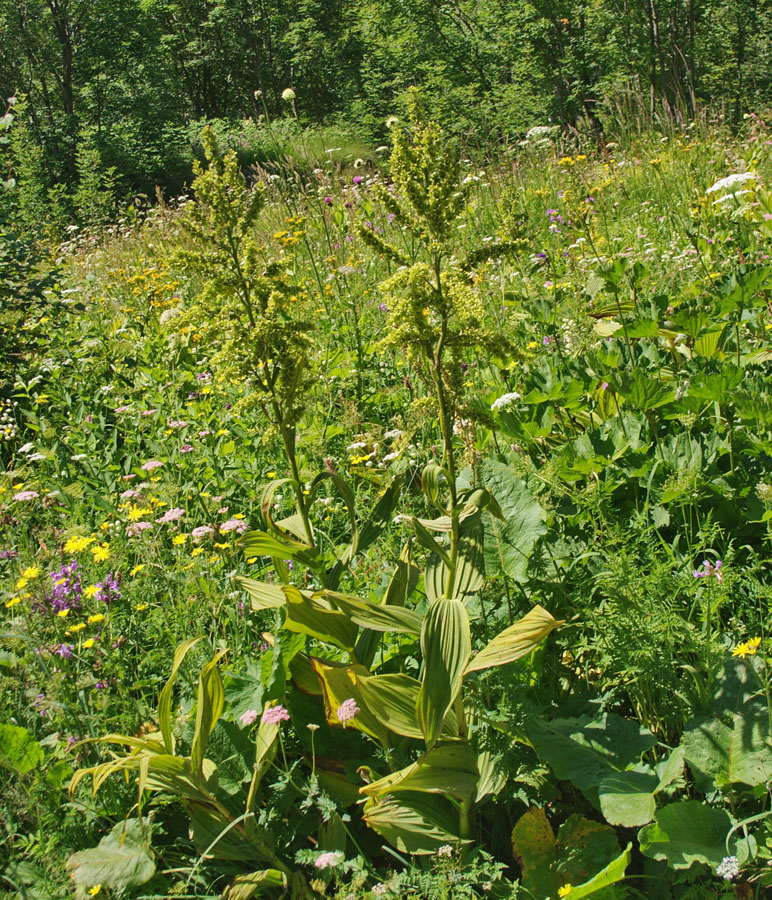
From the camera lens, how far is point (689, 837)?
1255mm

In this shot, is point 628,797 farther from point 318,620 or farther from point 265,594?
point 265,594

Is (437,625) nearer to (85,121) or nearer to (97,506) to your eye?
(97,506)

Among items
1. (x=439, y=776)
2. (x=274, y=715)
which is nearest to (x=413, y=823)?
(x=439, y=776)

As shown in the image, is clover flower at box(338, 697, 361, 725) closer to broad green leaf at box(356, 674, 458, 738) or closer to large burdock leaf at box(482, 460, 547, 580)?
broad green leaf at box(356, 674, 458, 738)

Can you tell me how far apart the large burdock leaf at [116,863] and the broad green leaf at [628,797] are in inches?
35.3

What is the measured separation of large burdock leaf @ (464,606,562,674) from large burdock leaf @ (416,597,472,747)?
0.04m

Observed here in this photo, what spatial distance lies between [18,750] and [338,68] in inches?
1403

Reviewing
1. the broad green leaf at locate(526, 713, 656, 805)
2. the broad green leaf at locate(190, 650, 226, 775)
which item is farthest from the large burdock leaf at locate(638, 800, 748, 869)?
the broad green leaf at locate(190, 650, 226, 775)

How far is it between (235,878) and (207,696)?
14.0 inches

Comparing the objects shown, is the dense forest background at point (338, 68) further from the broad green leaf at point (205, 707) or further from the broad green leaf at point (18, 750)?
the broad green leaf at point (18, 750)

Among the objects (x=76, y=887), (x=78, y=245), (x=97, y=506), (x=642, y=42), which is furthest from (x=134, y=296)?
(x=642, y=42)

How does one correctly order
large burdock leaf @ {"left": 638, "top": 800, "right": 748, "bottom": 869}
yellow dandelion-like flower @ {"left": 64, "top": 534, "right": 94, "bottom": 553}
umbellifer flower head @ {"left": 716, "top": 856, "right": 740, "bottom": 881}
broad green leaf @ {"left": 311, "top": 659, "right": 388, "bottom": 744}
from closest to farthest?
1. umbellifer flower head @ {"left": 716, "top": 856, "right": 740, "bottom": 881}
2. large burdock leaf @ {"left": 638, "top": 800, "right": 748, "bottom": 869}
3. broad green leaf @ {"left": 311, "top": 659, "right": 388, "bottom": 744}
4. yellow dandelion-like flower @ {"left": 64, "top": 534, "right": 94, "bottom": 553}

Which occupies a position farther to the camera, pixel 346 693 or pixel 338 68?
pixel 338 68

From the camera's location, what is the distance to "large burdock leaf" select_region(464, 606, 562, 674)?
55.9 inches
